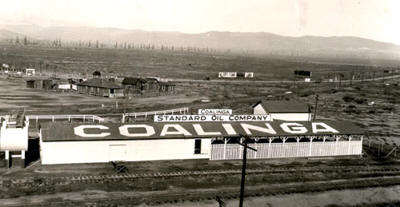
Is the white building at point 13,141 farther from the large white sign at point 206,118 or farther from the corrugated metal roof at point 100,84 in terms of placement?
the corrugated metal roof at point 100,84

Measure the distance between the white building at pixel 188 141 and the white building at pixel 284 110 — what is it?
841 centimetres

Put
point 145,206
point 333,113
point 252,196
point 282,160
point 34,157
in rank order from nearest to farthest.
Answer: point 145,206
point 252,196
point 34,157
point 282,160
point 333,113

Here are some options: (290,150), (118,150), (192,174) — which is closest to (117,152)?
(118,150)

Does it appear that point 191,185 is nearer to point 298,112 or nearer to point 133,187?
point 133,187

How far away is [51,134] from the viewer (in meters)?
35.1

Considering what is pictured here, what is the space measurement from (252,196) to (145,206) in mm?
7915

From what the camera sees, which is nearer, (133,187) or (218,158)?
(133,187)

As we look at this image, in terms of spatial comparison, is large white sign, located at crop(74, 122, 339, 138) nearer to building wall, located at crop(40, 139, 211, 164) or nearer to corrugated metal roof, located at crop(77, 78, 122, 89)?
building wall, located at crop(40, 139, 211, 164)

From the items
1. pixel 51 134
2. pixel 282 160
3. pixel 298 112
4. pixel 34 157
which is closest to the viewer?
pixel 51 134

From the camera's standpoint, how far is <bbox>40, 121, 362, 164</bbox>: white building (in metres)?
35.3

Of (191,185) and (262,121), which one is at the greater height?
(262,121)

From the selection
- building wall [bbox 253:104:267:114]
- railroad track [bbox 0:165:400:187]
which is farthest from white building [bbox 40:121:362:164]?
building wall [bbox 253:104:267:114]

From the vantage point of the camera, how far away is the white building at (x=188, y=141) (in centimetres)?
3532

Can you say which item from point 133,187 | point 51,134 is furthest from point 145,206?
point 51,134
